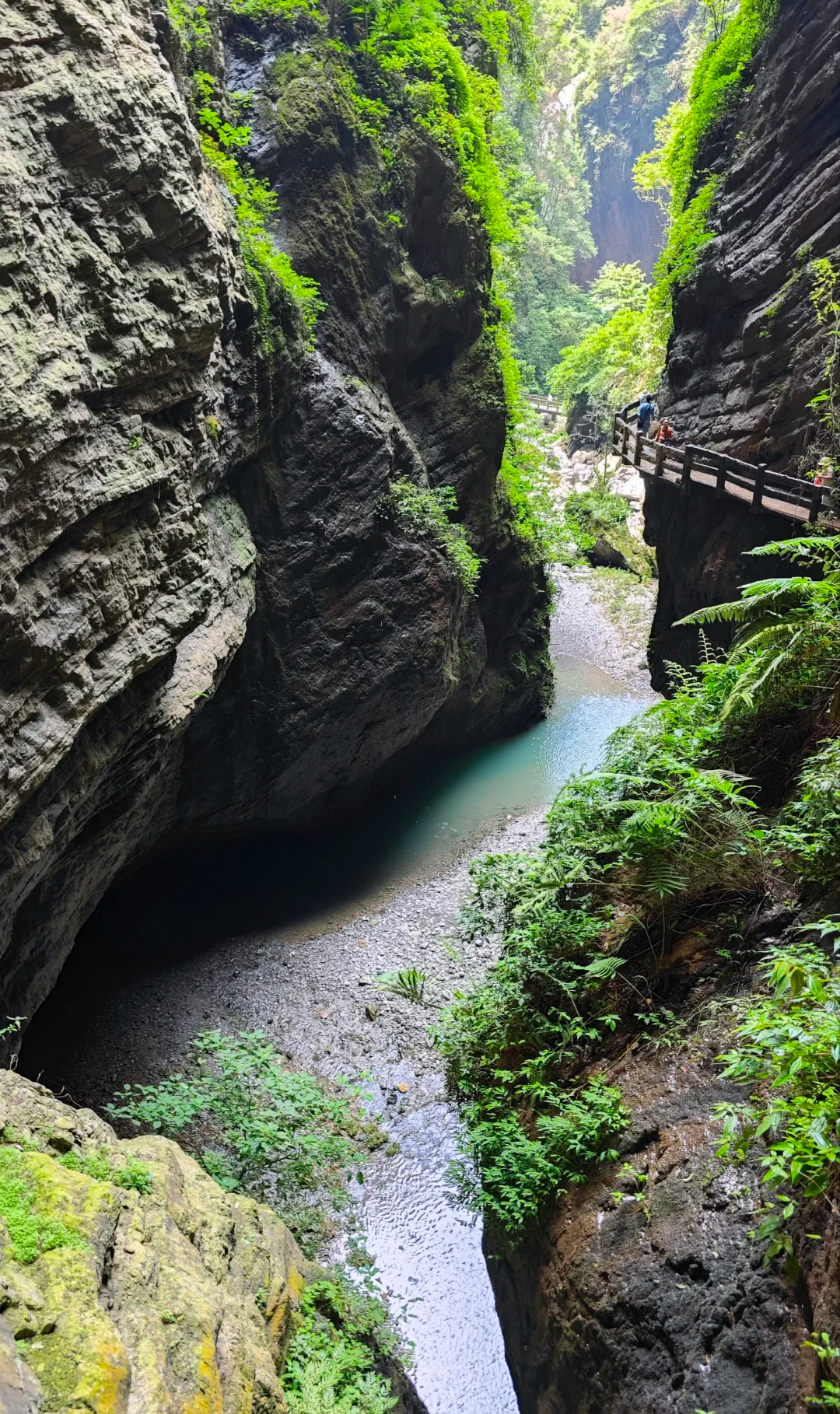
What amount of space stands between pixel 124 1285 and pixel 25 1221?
54 centimetres

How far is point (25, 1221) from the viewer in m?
3.14

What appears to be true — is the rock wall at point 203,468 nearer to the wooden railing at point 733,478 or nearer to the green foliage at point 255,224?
the green foliage at point 255,224

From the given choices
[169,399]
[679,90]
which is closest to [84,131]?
[169,399]

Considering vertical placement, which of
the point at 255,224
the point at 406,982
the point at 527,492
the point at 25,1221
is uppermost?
the point at 255,224

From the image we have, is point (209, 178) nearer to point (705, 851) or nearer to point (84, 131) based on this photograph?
point (84, 131)

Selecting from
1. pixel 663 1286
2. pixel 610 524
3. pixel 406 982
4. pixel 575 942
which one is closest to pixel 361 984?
pixel 406 982

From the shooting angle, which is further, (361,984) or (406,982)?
(361,984)

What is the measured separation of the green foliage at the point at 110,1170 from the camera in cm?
379

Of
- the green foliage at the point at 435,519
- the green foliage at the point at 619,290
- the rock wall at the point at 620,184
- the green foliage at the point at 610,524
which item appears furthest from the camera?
the rock wall at the point at 620,184

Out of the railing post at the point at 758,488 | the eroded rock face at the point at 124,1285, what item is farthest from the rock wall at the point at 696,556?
the eroded rock face at the point at 124,1285

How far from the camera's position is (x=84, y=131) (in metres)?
5.30

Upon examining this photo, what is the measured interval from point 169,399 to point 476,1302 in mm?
8370

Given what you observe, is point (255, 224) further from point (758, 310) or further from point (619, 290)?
point (619, 290)

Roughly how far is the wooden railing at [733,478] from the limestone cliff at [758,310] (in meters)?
0.28
